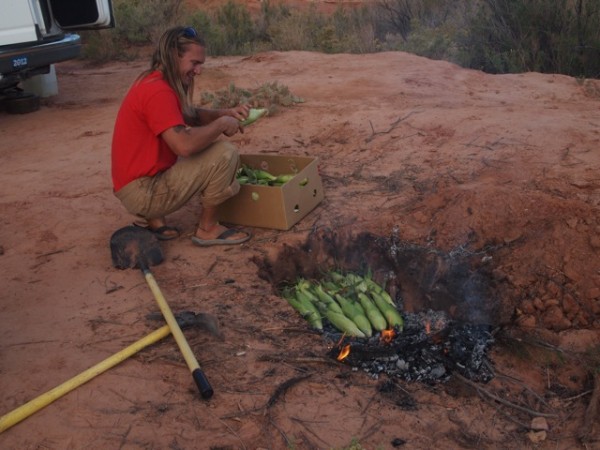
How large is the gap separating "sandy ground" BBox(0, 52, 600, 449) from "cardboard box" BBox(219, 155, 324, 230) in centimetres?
11

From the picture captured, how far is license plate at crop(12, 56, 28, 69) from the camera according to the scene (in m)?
7.29

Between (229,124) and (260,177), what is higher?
(229,124)

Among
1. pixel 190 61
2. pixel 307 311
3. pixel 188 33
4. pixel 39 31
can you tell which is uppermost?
pixel 188 33

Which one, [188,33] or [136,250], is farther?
[136,250]

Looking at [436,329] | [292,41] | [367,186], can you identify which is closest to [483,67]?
[292,41]

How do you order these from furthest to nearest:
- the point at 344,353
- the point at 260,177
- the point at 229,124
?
the point at 260,177
the point at 229,124
the point at 344,353

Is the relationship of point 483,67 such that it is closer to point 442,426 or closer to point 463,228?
point 463,228

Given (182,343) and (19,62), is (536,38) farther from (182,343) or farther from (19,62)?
(182,343)

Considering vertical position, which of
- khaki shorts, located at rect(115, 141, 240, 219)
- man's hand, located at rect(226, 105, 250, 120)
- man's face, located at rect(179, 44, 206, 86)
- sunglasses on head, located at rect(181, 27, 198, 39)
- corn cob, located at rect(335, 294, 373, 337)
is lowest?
corn cob, located at rect(335, 294, 373, 337)

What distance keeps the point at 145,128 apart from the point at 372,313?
201 centimetres

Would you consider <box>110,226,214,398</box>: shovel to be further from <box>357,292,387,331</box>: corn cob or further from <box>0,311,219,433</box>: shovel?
<box>357,292,387,331</box>: corn cob

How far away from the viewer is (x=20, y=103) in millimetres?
8828

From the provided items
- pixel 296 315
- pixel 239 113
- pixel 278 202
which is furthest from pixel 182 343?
pixel 239 113

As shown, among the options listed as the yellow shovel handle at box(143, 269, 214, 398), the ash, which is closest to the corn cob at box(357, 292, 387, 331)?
the ash
